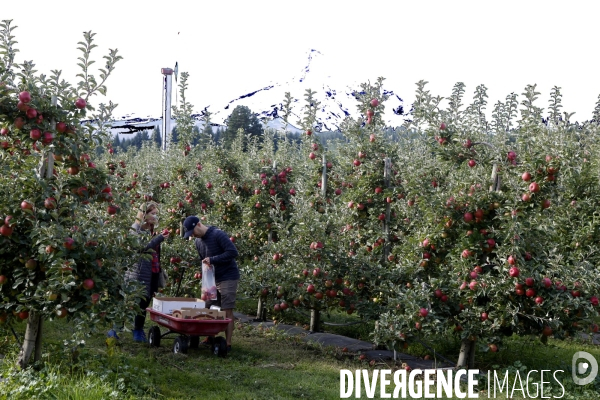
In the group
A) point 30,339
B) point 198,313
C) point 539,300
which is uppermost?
point 539,300

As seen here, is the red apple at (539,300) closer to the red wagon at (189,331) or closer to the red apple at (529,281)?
the red apple at (529,281)

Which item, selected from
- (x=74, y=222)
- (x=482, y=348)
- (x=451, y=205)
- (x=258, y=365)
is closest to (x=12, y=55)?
(x=74, y=222)

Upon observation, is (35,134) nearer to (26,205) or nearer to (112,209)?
(26,205)

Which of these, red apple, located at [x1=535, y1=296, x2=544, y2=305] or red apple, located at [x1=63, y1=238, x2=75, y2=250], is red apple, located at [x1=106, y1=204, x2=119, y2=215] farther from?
red apple, located at [x1=535, y1=296, x2=544, y2=305]

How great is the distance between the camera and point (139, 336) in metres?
7.61

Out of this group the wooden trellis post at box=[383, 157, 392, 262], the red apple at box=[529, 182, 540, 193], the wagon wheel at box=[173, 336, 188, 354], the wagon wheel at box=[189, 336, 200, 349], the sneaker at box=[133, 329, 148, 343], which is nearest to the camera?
the red apple at box=[529, 182, 540, 193]

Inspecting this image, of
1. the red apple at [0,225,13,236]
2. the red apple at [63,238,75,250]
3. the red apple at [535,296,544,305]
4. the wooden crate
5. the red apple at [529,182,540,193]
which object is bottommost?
the wooden crate

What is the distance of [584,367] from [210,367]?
14.2 feet

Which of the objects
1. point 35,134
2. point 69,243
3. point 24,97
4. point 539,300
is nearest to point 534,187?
point 539,300

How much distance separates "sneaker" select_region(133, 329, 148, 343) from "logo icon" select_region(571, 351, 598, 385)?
4.93m

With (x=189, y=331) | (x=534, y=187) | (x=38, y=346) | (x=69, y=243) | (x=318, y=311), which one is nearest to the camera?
(x=69, y=243)

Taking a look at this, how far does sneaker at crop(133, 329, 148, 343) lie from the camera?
7.56m

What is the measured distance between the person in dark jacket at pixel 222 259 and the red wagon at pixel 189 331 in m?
0.19

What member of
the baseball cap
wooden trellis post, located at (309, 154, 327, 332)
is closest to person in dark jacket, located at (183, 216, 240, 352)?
the baseball cap
